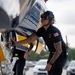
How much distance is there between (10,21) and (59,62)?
1.38 m

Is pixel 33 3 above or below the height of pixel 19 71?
above

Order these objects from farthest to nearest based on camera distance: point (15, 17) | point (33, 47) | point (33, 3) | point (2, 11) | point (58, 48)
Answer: point (33, 47) < point (58, 48) < point (33, 3) < point (15, 17) < point (2, 11)

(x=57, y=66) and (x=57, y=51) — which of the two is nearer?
(x=57, y=51)

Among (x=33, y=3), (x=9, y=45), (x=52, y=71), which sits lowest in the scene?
(x=52, y=71)

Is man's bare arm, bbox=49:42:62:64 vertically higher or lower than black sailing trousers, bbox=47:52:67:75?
higher

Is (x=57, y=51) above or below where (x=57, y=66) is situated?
above

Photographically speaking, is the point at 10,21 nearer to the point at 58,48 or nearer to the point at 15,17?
the point at 15,17

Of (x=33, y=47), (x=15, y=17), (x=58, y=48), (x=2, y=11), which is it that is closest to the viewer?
(x=2, y=11)

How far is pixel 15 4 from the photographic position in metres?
3.47

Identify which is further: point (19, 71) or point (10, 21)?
point (19, 71)

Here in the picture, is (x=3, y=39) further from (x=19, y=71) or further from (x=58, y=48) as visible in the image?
(x=19, y=71)

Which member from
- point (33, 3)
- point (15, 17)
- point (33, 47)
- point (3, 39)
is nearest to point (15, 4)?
point (15, 17)

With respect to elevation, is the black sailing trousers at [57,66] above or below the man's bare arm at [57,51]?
below

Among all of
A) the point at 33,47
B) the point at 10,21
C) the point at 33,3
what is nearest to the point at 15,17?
the point at 10,21
